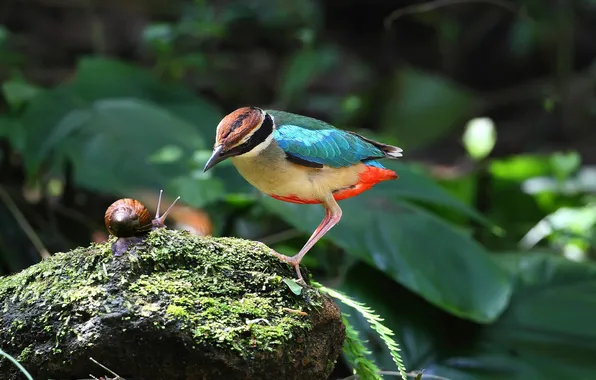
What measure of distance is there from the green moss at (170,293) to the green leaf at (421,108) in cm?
440

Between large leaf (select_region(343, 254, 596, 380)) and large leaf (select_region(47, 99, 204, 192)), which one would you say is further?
large leaf (select_region(47, 99, 204, 192))

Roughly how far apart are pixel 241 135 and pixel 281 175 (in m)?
0.14

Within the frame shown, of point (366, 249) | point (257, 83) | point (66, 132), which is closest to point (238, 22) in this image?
point (257, 83)

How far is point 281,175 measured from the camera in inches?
57.9

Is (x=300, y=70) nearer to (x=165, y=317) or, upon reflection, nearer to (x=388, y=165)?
(x=388, y=165)

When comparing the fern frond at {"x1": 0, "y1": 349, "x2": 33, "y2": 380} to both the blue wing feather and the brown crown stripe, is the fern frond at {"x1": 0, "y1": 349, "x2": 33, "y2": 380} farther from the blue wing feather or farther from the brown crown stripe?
the blue wing feather

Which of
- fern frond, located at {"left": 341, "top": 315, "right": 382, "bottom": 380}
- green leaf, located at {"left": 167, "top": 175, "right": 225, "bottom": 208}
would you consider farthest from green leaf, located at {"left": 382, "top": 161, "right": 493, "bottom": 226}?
fern frond, located at {"left": 341, "top": 315, "right": 382, "bottom": 380}

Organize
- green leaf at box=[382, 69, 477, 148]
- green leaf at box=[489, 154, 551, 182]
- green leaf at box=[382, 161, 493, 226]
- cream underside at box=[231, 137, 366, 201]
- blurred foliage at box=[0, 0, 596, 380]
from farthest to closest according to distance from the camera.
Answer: green leaf at box=[382, 69, 477, 148]
green leaf at box=[489, 154, 551, 182]
green leaf at box=[382, 161, 493, 226]
blurred foliage at box=[0, 0, 596, 380]
cream underside at box=[231, 137, 366, 201]

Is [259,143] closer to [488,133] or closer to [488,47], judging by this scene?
[488,133]

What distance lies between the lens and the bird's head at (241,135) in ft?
4.52

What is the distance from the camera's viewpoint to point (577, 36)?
7.19 metres

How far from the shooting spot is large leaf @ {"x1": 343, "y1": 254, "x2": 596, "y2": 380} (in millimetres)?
2461

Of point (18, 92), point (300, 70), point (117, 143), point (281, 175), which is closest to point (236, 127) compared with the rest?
point (281, 175)

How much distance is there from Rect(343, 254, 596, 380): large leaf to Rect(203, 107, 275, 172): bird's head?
1.20m
